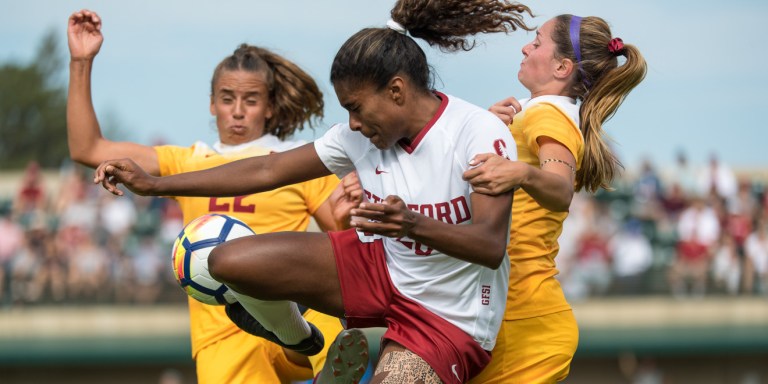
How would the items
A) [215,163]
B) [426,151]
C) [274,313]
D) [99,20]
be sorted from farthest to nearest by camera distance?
[215,163]
[99,20]
[274,313]
[426,151]

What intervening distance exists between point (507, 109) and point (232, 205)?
1.71 metres

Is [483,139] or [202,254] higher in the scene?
[483,139]

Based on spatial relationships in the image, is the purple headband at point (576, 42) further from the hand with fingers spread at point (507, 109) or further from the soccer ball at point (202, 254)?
the soccer ball at point (202, 254)

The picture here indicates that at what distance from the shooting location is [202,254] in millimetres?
5008

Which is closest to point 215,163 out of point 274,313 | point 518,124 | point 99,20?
point 99,20

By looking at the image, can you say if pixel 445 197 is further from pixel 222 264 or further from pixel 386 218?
pixel 222 264

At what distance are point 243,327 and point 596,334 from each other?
11558 mm

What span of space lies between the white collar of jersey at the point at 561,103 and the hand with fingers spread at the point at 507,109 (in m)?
0.04

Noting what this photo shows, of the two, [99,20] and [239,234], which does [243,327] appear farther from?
[99,20]

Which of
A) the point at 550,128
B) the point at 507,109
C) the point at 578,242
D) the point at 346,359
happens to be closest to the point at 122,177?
the point at 346,359

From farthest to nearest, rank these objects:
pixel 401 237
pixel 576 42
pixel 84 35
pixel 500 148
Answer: pixel 84 35 < pixel 576 42 < pixel 500 148 < pixel 401 237

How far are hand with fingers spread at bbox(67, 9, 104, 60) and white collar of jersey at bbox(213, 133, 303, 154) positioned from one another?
2.90ft

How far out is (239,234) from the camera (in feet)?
A: 16.7

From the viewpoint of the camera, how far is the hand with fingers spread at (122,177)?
4.62 m
